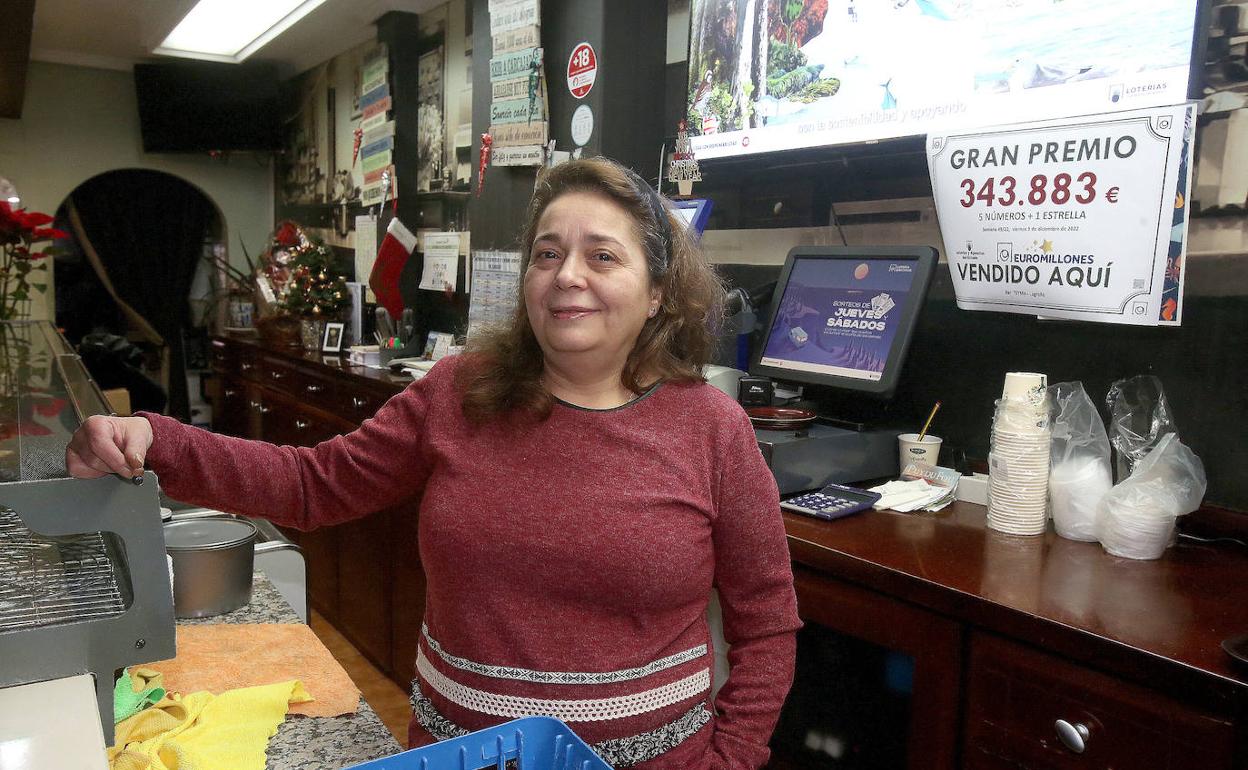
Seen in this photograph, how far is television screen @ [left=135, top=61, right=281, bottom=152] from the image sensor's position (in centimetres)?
555

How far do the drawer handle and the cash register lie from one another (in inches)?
26.8

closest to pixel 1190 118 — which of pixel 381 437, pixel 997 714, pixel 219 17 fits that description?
pixel 997 714

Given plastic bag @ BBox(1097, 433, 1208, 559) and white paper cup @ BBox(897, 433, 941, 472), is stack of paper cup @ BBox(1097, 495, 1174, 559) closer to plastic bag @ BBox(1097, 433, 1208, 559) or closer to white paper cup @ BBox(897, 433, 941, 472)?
plastic bag @ BBox(1097, 433, 1208, 559)

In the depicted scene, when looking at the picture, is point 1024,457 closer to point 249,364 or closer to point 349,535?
point 349,535

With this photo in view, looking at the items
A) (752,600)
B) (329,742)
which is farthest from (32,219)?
(752,600)

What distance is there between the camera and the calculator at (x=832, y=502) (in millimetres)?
1632

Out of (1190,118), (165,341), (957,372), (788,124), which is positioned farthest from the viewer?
(165,341)

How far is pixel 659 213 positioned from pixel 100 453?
2.59 feet

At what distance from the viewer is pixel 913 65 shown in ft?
6.24

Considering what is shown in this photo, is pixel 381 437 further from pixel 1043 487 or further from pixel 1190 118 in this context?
pixel 1190 118

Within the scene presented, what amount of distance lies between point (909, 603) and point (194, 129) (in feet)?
18.6

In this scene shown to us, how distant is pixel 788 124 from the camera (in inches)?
85.9

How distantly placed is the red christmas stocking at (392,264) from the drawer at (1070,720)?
3.30 m

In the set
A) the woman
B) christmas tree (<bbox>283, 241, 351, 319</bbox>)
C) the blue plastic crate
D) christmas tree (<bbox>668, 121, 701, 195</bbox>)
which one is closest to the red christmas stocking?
christmas tree (<bbox>283, 241, 351, 319</bbox>)
